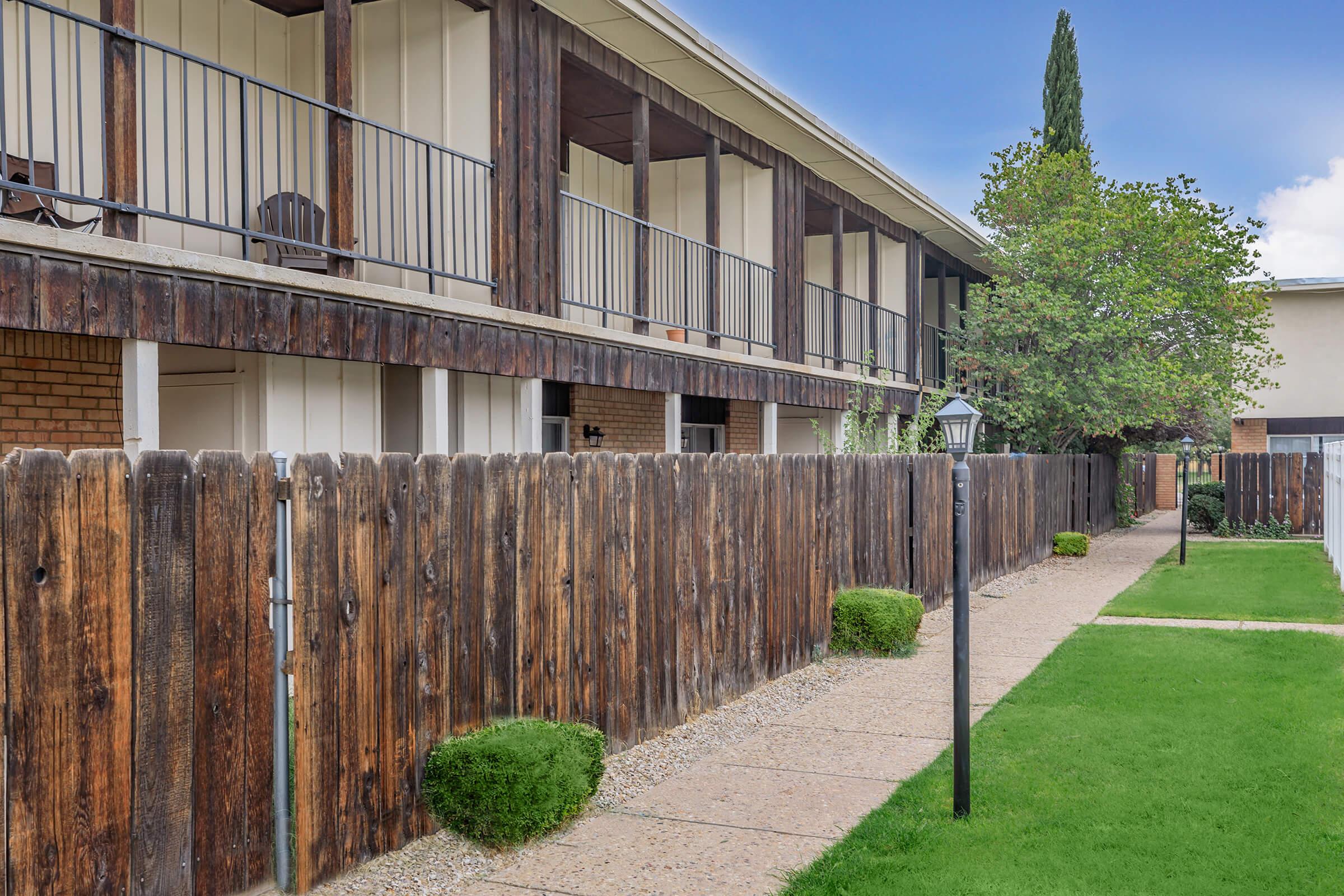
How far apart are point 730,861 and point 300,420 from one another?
470cm

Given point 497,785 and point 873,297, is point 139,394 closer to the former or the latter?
point 497,785

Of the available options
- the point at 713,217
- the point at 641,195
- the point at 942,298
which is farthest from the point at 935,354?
the point at 641,195

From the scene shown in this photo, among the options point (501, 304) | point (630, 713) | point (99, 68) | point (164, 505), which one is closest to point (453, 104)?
point (501, 304)

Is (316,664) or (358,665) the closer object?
(316,664)

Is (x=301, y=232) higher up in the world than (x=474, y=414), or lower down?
higher up

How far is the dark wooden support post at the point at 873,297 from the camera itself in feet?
58.4

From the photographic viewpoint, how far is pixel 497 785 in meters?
4.78

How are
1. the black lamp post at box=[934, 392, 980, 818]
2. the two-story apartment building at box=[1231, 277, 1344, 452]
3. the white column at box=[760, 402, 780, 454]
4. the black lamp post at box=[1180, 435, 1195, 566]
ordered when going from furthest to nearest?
the two-story apartment building at box=[1231, 277, 1344, 452], the black lamp post at box=[1180, 435, 1195, 566], the white column at box=[760, 402, 780, 454], the black lamp post at box=[934, 392, 980, 818]

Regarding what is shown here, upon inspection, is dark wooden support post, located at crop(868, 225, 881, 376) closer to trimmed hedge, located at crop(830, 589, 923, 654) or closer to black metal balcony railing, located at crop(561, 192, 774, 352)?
black metal balcony railing, located at crop(561, 192, 774, 352)

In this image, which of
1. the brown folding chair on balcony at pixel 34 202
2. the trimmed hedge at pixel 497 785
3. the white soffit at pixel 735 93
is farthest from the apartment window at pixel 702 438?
the trimmed hedge at pixel 497 785

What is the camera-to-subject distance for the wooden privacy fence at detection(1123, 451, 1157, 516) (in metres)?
33.3

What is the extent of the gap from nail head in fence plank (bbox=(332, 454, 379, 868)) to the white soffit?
6316 millimetres

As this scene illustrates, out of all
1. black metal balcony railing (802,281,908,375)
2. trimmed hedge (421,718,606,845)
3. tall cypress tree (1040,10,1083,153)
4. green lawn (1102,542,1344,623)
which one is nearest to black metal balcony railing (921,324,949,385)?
black metal balcony railing (802,281,908,375)

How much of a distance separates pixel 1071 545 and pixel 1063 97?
64.4 ft
